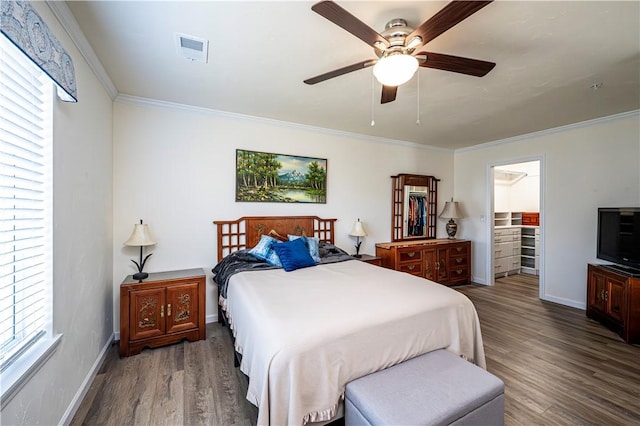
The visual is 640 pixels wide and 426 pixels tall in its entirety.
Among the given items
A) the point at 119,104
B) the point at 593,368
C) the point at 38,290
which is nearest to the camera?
→ the point at 38,290

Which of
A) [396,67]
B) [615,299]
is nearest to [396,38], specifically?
[396,67]

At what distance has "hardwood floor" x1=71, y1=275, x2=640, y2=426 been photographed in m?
1.78

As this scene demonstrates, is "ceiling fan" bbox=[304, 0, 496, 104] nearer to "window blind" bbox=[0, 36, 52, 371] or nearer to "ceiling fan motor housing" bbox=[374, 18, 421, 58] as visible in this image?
"ceiling fan motor housing" bbox=[374, 18, 421, 58]

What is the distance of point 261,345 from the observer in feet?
4.80

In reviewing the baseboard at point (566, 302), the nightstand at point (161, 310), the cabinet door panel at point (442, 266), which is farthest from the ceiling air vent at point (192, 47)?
the baseboard at point (566, 302)

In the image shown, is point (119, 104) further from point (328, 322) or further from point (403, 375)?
point (403, 375)

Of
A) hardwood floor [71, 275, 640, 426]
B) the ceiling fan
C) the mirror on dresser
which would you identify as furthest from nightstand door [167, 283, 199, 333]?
the mirror on dresser

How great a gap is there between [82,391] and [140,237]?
1.29 meters

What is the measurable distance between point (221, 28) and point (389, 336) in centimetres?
232

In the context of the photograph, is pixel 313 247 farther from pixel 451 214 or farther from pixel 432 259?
pixel 451 214

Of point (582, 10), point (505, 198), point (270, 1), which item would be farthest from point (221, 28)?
point (505, 198)

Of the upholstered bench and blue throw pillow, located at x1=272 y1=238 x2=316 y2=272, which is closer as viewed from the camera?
the upholstered bench

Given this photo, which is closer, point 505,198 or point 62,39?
point 62,39

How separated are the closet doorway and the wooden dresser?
889mm
